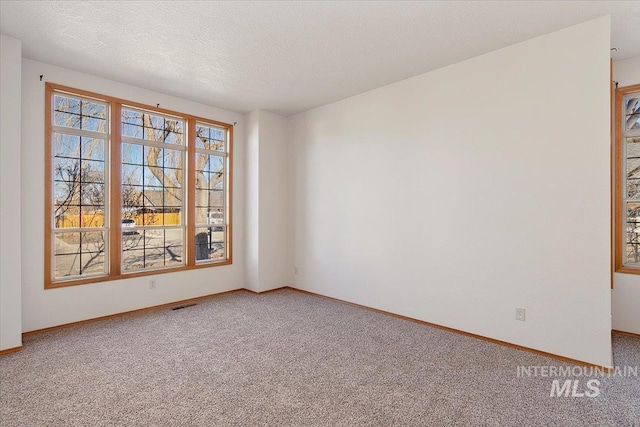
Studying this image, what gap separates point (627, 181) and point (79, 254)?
6.14m

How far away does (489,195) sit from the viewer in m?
3.27

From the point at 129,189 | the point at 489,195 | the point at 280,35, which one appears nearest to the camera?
the point at 280,35

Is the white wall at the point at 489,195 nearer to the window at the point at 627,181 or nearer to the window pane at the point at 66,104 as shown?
the window at the point at 627,181

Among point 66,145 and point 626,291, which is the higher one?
point 66,145

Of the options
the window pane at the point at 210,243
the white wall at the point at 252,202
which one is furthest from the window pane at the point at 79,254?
the white wall at the point at 252,202

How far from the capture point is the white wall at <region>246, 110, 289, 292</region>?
17.0 feet

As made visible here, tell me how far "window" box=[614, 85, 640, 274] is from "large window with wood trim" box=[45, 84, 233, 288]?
4.93 meters

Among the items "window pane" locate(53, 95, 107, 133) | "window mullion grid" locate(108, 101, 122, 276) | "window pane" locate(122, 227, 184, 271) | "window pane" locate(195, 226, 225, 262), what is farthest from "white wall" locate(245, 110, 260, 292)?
"window pane" locate(53, 95, 107, 133)

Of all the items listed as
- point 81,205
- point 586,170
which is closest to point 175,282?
point 81,205

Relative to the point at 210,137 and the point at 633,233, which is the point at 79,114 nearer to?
the point at 210,137

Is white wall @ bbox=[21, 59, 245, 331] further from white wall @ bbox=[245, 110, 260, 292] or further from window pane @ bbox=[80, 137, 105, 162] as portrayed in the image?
white wall @ bbox=[245, 110, 260, 292]

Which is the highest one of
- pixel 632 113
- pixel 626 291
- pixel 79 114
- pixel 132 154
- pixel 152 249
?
pixel 79 114

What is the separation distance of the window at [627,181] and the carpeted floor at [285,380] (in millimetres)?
943

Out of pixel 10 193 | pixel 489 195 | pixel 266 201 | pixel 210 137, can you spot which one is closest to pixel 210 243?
pixel 266 201
